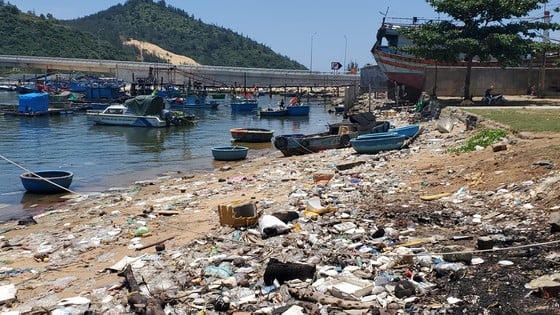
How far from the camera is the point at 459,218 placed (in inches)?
325

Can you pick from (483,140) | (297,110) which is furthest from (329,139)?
(297,110)

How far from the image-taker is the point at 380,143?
56.5ft

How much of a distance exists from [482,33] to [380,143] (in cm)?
1247

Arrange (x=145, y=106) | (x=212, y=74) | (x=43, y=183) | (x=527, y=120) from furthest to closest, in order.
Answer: (x=212, y=74)
(x=145, y=106)
(x=43, y=183)
(x=527, y=120)

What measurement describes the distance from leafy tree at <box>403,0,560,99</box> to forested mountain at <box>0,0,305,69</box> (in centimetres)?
10934

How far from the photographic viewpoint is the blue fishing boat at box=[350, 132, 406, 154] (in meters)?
17.2

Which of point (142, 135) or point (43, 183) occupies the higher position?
point (43, 183)

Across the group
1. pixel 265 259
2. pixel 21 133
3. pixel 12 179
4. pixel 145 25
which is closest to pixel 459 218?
pixel 265 259

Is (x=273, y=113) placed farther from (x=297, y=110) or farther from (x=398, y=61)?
(x=398, y=61)

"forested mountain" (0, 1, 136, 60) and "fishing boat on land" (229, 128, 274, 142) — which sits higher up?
"forested mountain" (0, 1, 136, 60)

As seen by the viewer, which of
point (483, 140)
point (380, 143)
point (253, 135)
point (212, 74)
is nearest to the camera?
point (483, 140)

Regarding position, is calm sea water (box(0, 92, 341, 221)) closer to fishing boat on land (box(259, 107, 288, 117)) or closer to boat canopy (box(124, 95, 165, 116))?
fishing boat on land (box(259, 107, 288, 117))

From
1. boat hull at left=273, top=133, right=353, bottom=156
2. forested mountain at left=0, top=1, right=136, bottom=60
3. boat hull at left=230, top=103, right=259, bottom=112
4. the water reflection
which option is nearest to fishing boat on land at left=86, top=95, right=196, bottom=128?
the water reflection

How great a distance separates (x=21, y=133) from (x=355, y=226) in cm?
3290
